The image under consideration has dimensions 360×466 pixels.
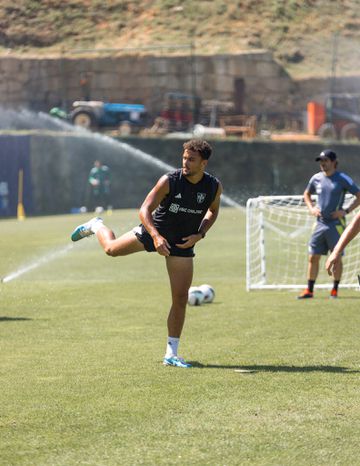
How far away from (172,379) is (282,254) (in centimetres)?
1573

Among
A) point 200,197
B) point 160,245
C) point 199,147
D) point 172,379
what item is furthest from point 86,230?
point 172,379

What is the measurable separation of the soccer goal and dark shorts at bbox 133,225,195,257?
708 centimetres

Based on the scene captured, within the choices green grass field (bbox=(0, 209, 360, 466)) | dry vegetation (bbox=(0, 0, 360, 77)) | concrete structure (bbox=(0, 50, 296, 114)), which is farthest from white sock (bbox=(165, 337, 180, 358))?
dry vegetation (bbox=(0, 0, 360, 77))

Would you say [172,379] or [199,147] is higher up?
[199,147]

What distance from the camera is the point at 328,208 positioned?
16938 millimetres

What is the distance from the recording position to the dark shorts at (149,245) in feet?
34.6

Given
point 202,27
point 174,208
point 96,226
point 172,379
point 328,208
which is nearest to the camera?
point 172,379

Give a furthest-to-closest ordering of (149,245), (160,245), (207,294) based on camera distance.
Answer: (207,294)
(149,245)
(160,245)

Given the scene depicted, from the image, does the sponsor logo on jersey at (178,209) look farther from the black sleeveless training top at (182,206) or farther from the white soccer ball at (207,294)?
the white soccer ball at (207,294)

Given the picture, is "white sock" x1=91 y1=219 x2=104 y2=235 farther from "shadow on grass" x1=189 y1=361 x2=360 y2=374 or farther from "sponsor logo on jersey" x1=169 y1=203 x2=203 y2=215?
"shadow on grass" x1=189 y1=361 x2=360 y2=374

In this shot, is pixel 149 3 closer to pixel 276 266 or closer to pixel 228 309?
pixel 276 266

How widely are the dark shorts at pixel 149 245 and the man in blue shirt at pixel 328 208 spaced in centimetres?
635

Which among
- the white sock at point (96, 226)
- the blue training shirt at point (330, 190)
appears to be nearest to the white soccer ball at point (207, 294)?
the blue training shirt at point (330, 190)

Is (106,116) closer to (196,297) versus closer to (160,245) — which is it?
(196,297)
